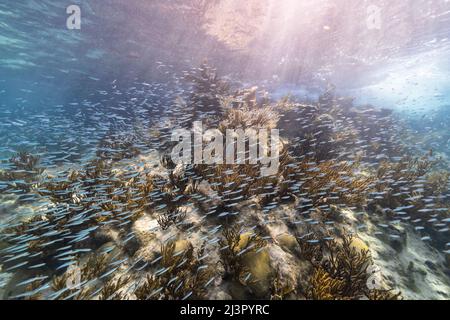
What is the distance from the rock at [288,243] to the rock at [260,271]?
60cm

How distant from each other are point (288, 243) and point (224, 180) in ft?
7.17

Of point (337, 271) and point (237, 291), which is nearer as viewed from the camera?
point (237, 291)

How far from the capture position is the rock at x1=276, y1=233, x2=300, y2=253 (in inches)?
186

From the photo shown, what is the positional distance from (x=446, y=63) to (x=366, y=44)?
613 inches

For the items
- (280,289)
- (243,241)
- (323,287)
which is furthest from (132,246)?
(323,287)

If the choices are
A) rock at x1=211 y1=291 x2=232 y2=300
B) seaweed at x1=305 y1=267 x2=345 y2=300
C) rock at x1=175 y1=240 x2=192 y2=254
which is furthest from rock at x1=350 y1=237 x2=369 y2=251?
rock at x1=175 y1=240 x2=192 y2=254

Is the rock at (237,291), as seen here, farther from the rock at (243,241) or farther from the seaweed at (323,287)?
the seaweed at (323,287)

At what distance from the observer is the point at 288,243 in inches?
189

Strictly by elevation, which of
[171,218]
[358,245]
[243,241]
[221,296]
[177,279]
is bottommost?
[221,296]

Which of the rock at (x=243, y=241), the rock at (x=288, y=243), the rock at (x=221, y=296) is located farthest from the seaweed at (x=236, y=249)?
the rock at (x=288, y=243)

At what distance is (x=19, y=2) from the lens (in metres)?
15.4

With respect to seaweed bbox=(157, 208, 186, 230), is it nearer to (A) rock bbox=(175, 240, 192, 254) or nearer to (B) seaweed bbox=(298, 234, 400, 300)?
(A) rock bbox=(175, 240, 192, 254)

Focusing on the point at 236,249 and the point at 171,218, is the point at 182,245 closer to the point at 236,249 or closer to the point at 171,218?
the point at 171,218

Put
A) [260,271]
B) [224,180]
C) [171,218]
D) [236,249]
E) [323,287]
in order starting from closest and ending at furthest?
[323,287], [260,271], [236,249], [171,218], [224,180]
